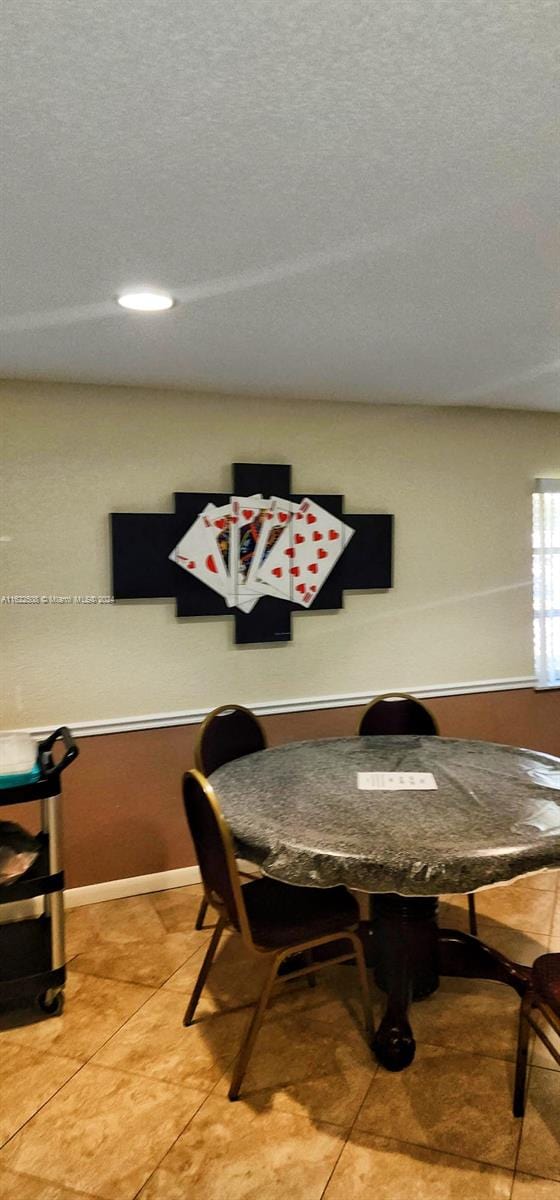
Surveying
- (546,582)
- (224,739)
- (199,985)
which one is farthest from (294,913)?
(546,582)

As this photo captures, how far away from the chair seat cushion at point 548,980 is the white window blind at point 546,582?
241 centimetres

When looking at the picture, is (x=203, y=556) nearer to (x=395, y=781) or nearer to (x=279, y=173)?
(x=395, y=781)

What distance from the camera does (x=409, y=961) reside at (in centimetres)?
251

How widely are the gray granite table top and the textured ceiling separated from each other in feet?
5.06

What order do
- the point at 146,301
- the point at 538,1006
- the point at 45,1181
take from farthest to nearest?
the point at 146,301 → the point at 538,1006 → the point at 45,1181

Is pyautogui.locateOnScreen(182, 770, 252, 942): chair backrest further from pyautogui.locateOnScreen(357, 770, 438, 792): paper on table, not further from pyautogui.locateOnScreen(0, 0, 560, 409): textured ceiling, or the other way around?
pyautogui.locateOnScreen(0, 0, 560, 409): textured ceiling

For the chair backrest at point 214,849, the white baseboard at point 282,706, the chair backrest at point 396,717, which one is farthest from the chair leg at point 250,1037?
the white baseboard at point 282,706

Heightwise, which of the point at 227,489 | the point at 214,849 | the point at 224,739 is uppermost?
the point at 227,489

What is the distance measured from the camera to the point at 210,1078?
7.28 ft

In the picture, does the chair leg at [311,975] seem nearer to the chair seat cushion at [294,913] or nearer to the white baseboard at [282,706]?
the chair seat cushion at [294,913]

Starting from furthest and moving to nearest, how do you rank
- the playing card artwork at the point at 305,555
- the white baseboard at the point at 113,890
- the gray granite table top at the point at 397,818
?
the playing card artwork at the point at 305,555 → the white baseboard at the point at 113,890 → the gray granite table top at the point at 397,818

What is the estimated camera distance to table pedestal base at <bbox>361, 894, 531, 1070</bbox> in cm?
226

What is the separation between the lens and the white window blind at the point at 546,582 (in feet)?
13.9

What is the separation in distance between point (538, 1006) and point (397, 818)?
23.4 inches
